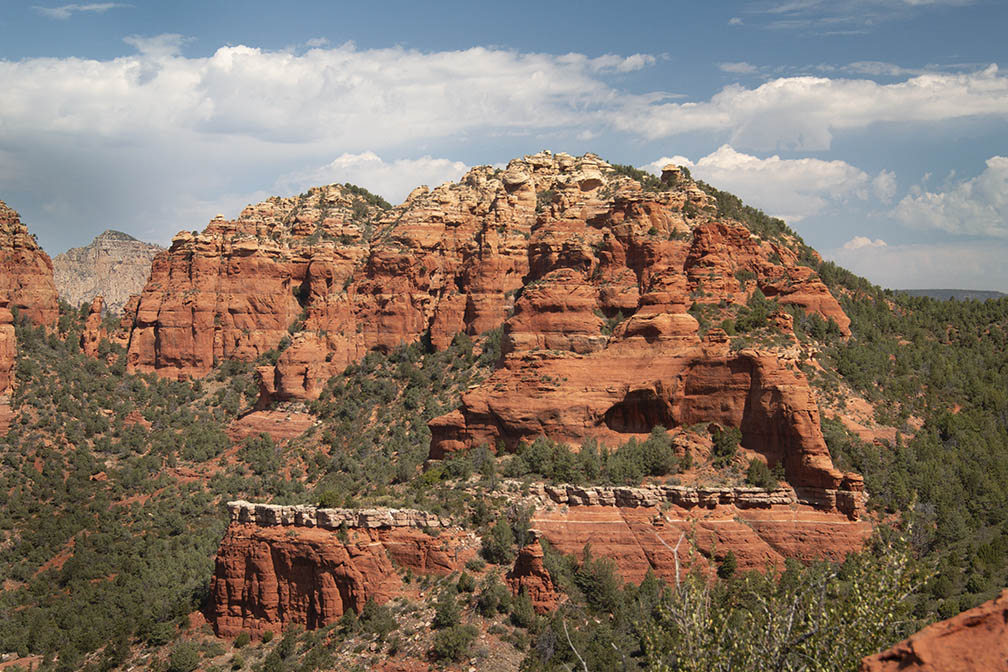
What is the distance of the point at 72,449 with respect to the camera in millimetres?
78312

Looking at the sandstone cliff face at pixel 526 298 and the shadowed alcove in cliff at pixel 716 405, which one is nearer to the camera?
the shadowed alcove in cliff at pixel 716 405

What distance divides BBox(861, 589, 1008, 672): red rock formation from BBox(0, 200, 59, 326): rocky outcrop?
9177 cm

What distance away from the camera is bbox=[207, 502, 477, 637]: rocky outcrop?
44969 millimetres

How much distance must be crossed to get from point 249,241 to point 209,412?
19.3m

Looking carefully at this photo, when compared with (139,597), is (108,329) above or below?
above

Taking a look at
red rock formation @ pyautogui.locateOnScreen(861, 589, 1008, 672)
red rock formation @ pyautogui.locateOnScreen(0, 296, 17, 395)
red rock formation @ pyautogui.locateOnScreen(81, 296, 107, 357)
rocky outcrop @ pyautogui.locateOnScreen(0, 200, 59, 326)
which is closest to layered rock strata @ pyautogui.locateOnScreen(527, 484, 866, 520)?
red rock formation @ pyautogui.locateOnScreen(861, 589, 1008, 672)

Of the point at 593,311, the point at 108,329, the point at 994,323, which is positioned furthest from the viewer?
the point at 108,329

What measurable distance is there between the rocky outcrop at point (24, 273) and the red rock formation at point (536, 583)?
66.3 metres

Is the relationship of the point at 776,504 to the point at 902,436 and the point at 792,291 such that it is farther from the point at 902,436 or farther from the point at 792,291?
the point at 792,291

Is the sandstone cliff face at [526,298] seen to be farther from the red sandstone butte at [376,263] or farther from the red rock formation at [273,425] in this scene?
the red rock formation at [273,425]

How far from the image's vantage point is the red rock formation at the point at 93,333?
99.1 metres

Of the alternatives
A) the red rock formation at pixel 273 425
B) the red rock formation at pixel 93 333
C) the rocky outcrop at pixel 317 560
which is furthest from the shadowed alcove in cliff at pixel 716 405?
the red rock formation at pixel 93 333

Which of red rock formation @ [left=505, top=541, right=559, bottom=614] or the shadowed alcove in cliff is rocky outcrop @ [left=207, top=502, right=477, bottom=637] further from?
the shadowed alcove in cliff

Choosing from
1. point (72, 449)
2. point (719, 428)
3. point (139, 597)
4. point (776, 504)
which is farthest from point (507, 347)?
point (72, 449)
